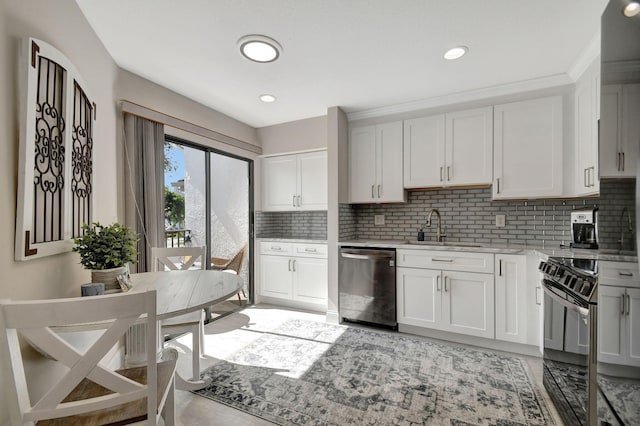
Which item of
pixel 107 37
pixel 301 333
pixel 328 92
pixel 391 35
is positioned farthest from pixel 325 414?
pixel 107 37

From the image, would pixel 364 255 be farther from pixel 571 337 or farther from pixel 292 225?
pixel 571 337

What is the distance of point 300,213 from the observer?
4.27m

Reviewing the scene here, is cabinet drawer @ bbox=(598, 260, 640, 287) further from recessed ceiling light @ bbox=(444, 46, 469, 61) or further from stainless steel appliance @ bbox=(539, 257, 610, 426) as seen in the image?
recessed ceiling light @ bbox=(444, 46, 469, 61)

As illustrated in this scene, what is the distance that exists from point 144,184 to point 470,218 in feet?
11.2

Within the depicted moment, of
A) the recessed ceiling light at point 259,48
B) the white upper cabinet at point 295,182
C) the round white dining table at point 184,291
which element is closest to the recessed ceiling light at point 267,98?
the recessed ceiling light at point 259,48

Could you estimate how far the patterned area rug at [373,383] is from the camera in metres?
1.74

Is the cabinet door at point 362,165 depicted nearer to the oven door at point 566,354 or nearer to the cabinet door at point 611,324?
the oven door at point 566,354

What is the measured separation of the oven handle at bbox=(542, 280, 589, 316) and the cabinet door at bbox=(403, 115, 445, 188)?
1.42m

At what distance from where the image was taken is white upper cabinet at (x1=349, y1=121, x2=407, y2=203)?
3287mm

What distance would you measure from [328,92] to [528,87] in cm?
192

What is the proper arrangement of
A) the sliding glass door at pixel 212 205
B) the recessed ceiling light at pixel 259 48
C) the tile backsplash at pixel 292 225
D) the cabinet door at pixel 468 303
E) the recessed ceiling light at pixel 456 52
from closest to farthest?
the recessed ceiling light at pixel 259 48, the recessed ceiling light at pixel 456 52, the cabinet door at pixel 468 303, the sliding glass door at pixel 212 205, the tile backsplash at pixel 292 225

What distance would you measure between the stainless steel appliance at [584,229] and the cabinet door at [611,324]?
2202mm

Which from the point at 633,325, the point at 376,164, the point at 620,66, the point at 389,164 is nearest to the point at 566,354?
the point at 633,325

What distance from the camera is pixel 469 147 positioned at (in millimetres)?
2945
